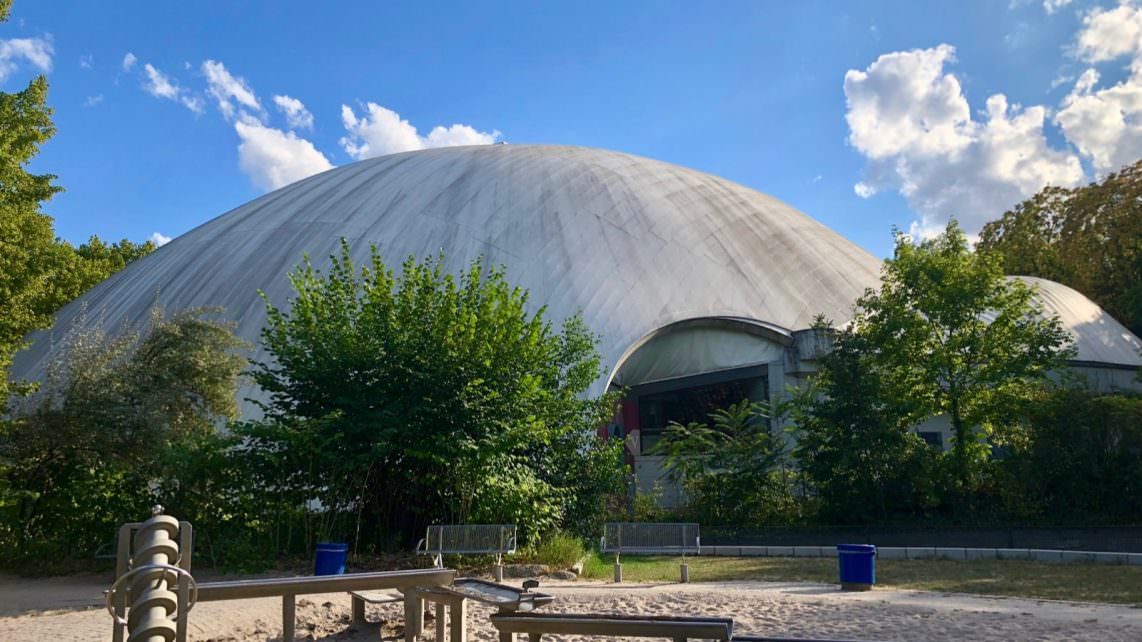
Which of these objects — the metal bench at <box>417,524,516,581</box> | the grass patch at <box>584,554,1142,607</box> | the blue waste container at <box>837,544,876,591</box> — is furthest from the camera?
the metal bench at <box>417,524,516,581</box>

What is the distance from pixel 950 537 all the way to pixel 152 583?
46.4 ft

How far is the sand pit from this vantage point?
22.5ft

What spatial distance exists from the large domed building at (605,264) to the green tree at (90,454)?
514 centimetres

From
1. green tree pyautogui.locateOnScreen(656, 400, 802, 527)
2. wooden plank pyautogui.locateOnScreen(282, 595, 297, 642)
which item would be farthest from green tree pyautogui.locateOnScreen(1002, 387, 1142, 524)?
wooden plank pyautogui.locateOnScreen(282, 595, 297, 642)

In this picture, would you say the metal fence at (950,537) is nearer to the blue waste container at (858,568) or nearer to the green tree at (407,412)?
the green tree at (407,412)

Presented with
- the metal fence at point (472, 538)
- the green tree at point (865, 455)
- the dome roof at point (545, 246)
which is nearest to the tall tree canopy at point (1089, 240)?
the dome roof at point (545, 246)

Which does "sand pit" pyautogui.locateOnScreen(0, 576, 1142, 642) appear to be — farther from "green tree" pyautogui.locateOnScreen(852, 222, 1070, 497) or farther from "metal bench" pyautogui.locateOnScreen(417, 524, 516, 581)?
"green tree" pyautogui.locateOnScreen(852, 222, 1070, 497)

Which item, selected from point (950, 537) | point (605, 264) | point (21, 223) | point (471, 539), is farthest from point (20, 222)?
point (950, 537)

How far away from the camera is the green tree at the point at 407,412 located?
39.0 feet

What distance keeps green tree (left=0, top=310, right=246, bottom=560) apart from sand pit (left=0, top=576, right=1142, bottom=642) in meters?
2.73

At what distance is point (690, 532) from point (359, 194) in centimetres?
1705

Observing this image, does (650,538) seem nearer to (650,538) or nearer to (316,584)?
(650,538)

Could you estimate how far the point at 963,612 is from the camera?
25.2 ft

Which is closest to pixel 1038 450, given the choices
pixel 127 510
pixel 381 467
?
pixel 381 467
